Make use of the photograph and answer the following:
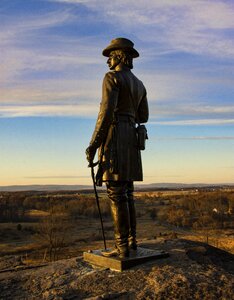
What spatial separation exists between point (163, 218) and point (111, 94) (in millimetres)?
52136

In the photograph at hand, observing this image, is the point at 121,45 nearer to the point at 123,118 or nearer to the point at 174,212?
the point at 123,118

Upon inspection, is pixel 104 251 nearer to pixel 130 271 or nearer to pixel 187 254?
pixel 130 271

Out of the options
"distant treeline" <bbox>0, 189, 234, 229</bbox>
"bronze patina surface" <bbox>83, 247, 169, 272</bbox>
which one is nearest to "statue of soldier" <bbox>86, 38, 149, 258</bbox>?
"bronze patina surface" <bbox>83, 247, 169, 272</bbox>

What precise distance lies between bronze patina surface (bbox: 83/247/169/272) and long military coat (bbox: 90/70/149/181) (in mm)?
1030

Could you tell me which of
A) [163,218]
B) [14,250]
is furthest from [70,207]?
[14,250]

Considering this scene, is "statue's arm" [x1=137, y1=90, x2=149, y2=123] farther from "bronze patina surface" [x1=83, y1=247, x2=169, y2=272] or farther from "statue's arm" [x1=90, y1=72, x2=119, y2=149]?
"bronze patina surface" [x1=83, y1=247, x2=169, y2=272]

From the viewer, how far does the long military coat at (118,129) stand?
19.4ft

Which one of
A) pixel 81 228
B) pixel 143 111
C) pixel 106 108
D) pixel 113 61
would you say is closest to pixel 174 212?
pixel 81 228

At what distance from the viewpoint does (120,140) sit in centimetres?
612

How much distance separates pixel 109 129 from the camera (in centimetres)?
612

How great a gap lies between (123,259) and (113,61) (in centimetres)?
277

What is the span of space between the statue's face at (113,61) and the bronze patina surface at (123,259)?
2.65m

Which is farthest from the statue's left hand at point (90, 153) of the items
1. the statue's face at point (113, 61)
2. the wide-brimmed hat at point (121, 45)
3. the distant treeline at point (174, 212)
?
the distant treeline at point (174, 212)

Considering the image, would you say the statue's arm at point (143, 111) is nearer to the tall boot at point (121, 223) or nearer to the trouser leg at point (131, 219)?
the trouser leg at point (131, 219)
